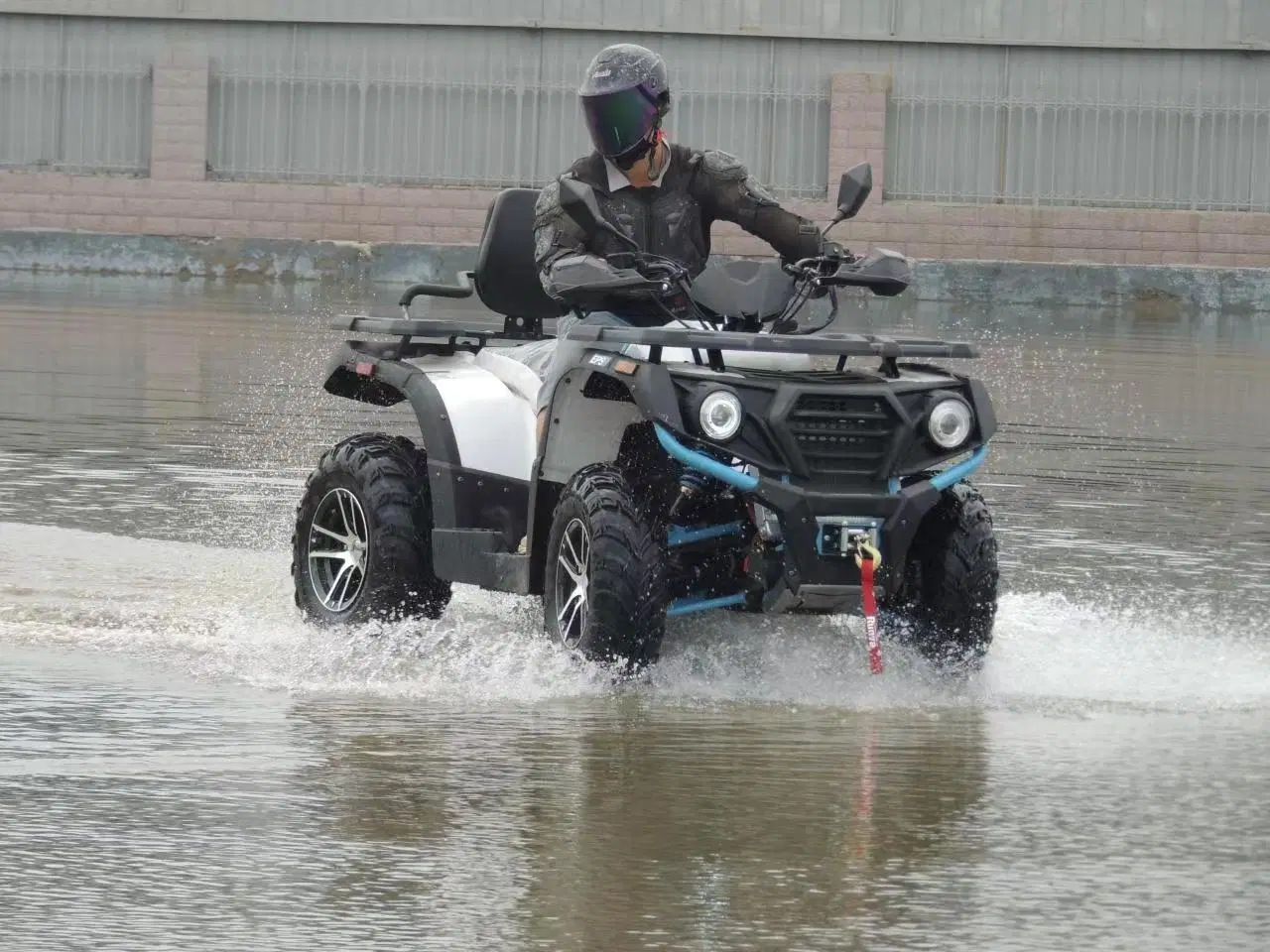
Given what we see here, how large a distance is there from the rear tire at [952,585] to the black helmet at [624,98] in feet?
4.72

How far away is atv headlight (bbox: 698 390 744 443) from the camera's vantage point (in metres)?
7.05

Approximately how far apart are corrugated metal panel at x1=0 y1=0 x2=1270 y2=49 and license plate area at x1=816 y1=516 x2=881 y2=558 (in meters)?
27.4

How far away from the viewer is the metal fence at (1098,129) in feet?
112

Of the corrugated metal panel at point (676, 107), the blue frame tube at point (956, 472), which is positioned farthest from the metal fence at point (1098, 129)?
the blue frame tube at point (956, 472)

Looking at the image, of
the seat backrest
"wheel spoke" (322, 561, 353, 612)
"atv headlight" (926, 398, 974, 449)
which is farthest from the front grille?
"wheel spoke" (322, 561, 353, 612)

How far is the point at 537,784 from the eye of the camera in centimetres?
598

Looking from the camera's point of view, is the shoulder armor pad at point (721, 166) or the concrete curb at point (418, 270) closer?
the shoulder armor pad at point (721, 166)

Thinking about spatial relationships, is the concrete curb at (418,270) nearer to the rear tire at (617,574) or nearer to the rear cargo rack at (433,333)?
the rear cargo rack at (433,333)

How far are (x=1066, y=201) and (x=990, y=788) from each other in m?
28.9

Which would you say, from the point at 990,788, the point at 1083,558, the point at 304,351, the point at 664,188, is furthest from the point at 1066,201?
the point at 990,788

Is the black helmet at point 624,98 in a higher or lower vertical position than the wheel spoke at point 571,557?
higher

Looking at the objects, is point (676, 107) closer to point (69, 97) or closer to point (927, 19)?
point (927, 19)

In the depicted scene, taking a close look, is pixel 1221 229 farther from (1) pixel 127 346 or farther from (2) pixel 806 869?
(2) pixel 806 869

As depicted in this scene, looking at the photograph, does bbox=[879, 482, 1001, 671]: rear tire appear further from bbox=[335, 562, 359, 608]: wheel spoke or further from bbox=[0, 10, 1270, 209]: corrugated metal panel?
bbox=[0, 10, 1270, 209]: corrugated metal panel
